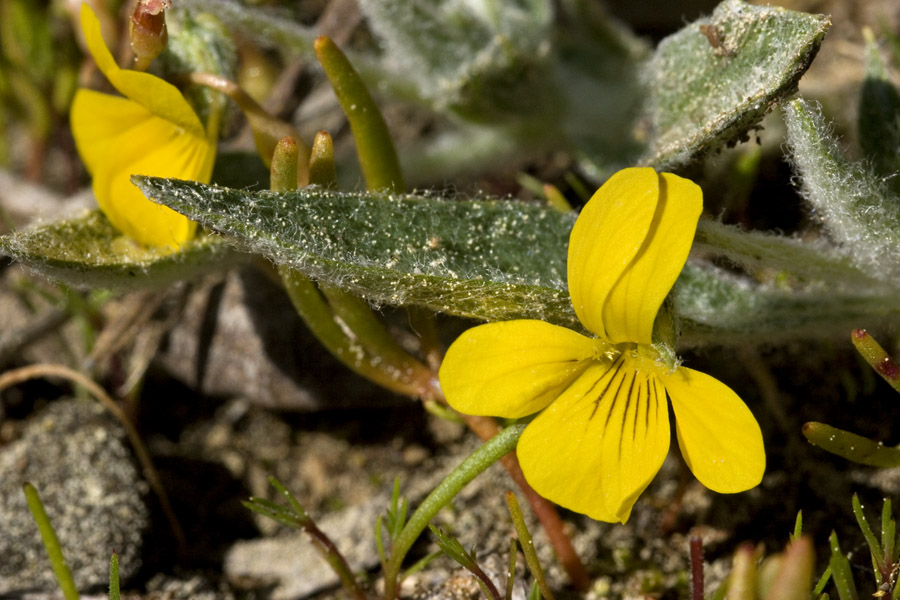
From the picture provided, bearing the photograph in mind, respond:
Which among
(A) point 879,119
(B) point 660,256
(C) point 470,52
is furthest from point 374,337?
(A) point 879,119

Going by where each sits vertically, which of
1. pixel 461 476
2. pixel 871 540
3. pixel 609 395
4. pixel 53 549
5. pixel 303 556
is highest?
pixel 609 395

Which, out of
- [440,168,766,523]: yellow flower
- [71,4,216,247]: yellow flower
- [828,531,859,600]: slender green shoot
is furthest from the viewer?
[71,4,216,247]: yellow flower

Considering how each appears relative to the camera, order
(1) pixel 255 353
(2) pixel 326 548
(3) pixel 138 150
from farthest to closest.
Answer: (1) pixel 255 353, (3) pixel 138 150, (2) pixel 326 548

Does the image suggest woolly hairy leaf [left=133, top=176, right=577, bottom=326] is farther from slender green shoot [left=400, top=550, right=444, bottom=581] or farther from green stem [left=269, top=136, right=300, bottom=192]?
slender green shoot [left=400, top=550, right=444, bottom=581]

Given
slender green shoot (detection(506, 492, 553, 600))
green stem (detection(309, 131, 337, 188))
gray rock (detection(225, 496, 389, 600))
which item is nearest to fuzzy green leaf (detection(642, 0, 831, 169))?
green stem (detection(309, 131, 337, 188))

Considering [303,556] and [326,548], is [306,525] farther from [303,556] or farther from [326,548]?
[303,556]

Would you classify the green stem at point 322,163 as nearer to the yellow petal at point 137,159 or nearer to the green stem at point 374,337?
the green stem at point 374,337

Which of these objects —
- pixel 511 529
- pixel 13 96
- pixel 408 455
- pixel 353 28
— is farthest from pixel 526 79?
pixel 13 96

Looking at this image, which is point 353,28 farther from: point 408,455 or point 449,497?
point 449,497
